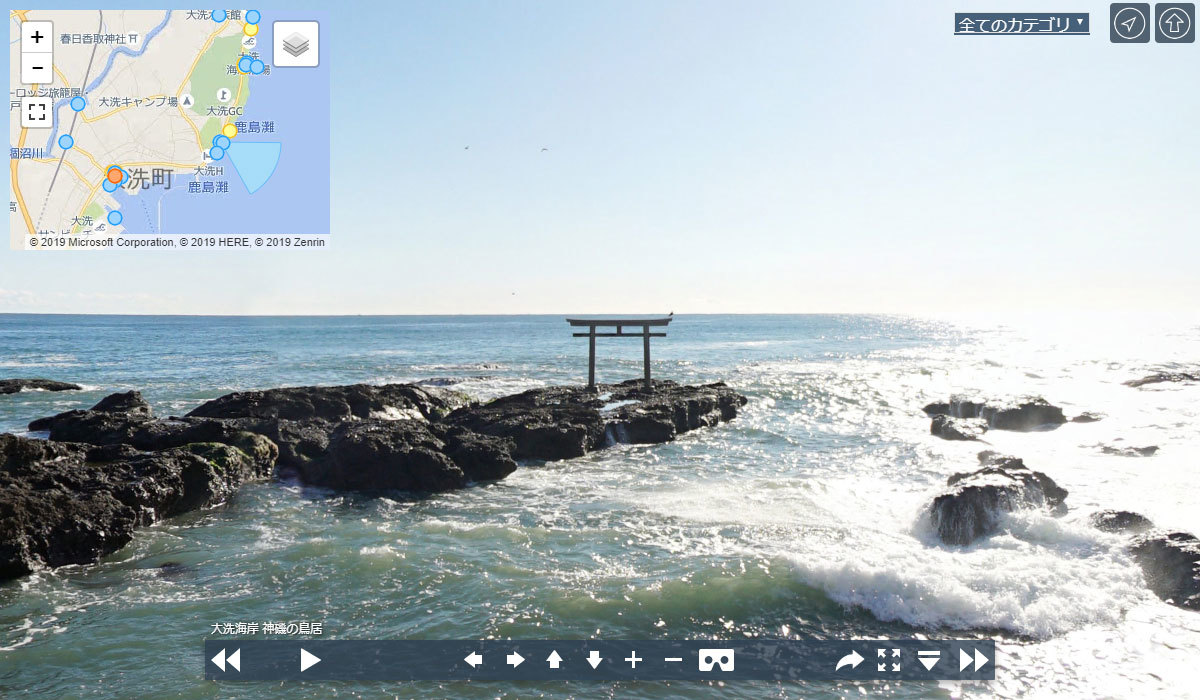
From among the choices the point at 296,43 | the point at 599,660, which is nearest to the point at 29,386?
the point at 296,43

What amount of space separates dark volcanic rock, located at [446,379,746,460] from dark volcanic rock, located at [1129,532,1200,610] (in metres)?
12.2

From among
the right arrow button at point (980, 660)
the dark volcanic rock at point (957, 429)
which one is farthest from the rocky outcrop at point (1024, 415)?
the right arrow button at point (980, 660)

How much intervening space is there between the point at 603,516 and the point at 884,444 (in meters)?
11.8

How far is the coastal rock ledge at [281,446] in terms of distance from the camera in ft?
34.8

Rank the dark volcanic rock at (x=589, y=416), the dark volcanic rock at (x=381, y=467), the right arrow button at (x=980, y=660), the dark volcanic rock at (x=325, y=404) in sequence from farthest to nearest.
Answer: the dark volcanic rock at (x=325, y=404) < the dark volcanic rock at (x=589, y=416) < the dark volcanic rock at (x=381, y=467) < the right arrow button at (x=980, y=660)

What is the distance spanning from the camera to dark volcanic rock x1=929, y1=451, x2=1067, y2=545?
11305 millimetres

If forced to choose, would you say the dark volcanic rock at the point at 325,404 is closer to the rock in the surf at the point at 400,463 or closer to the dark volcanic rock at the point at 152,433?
the dark volcanic rock at the point at 152,433

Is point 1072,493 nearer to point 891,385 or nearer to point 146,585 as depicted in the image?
point 146,585

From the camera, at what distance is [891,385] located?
37.0m

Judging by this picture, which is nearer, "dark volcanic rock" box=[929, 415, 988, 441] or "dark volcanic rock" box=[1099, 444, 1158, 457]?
"dark volcanic rock" box=[1099, 444, 1158, 457]

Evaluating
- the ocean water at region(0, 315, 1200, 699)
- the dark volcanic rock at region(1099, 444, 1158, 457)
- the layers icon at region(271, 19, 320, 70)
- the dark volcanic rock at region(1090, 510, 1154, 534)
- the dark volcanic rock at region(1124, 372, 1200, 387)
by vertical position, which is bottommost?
the ocean water at region(0, 315, 1200, 699)

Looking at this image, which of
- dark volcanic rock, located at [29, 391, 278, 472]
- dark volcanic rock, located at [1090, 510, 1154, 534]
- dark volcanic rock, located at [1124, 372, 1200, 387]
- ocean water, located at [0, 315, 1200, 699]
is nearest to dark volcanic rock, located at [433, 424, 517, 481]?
ocean water, located at [0, 315, 1200, 699]

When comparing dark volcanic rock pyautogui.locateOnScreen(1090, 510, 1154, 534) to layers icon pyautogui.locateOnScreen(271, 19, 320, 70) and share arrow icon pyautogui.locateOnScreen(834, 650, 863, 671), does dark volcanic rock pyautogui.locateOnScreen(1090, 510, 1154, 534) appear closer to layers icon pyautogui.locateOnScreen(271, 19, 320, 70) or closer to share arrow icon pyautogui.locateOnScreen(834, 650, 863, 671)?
share arrow icon pyautogui.locateOnScreen(834, 650, 863, 671)

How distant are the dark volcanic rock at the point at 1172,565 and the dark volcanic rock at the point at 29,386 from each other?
3838 centimetres
